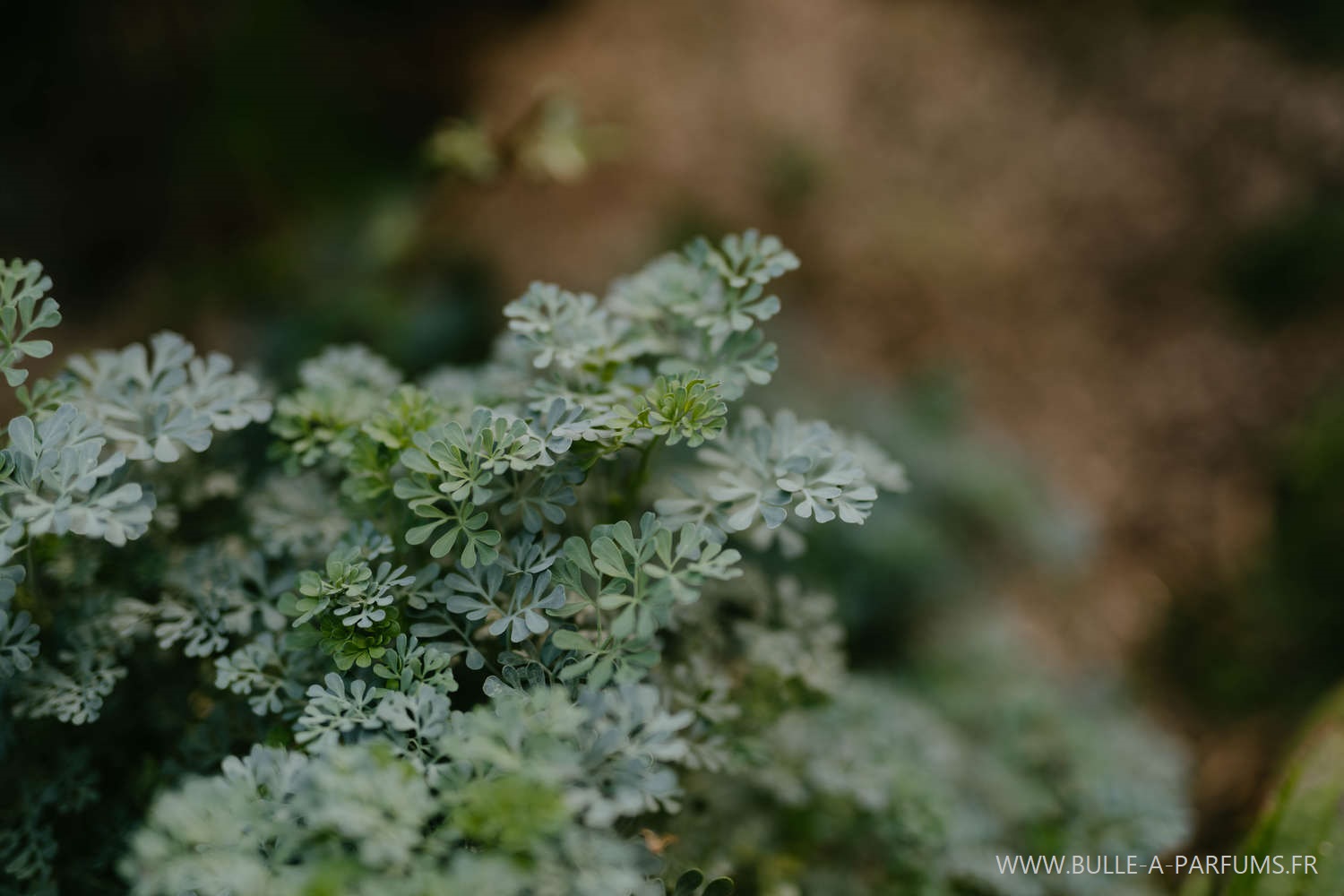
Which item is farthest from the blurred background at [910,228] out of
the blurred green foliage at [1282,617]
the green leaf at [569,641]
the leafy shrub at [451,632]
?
the green leaf at [569,641]

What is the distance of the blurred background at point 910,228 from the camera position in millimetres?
2438

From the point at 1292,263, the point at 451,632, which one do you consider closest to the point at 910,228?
the point at 1292,263

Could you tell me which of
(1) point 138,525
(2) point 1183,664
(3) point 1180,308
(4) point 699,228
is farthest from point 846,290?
(1) point 138,525

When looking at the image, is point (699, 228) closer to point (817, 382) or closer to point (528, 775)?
point (817, 382)

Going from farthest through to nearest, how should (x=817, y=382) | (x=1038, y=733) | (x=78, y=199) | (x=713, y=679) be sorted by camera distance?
1. (x=78, y=199)
2. (x=817, y=382)
3. (x=1038, y=733)
4. (x=713, y=679)

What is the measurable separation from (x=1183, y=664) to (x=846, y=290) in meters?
1.70

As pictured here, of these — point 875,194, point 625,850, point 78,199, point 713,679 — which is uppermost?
point 875,194

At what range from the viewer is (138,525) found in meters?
0.97

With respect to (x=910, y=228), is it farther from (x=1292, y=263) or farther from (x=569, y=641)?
(x=569, y=641)

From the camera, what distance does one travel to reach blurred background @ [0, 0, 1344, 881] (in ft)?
8.00

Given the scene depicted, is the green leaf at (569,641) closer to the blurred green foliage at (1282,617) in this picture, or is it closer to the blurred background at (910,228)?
the blurred background at (910,228)

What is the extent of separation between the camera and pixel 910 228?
3.43 metres

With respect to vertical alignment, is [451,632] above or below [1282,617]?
below

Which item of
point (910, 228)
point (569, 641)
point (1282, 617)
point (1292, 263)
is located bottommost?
point (569, 641)
